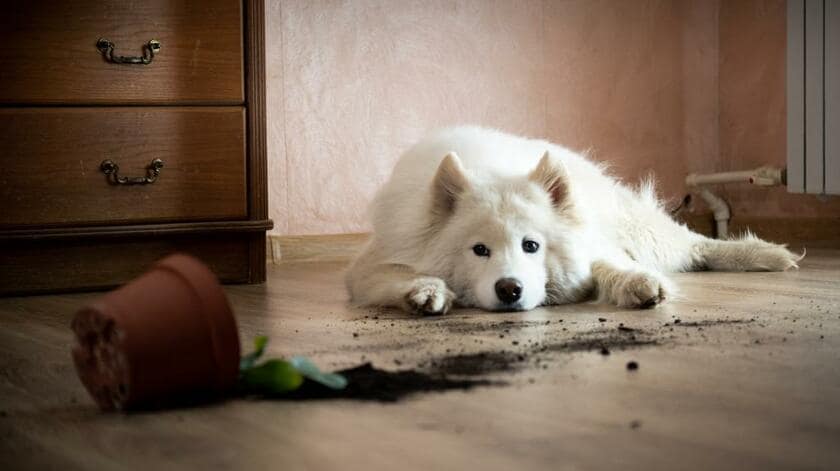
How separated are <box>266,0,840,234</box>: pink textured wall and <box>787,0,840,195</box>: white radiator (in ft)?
1.21

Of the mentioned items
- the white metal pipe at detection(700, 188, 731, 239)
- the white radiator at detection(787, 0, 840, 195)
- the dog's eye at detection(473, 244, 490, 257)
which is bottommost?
the dog's eye at detection(473, 244, 490, 257)

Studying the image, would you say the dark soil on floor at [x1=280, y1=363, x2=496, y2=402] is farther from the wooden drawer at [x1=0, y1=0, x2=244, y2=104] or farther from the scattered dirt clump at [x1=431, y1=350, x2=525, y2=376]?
the wooden drawer at [x1=0, y1=0, x2=244, y2=104]

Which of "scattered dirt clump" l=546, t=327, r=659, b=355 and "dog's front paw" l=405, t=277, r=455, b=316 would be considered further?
"dog's front paw" l=405, t=277, r=455, b=316

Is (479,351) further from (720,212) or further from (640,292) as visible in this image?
(720,212)

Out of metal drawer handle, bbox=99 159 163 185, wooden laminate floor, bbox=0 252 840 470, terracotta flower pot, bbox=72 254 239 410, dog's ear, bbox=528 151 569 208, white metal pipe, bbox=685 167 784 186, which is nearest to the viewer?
wooden laminate floor, bbox=0 252 840 470

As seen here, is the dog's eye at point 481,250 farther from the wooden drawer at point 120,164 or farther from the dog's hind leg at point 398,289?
the wooden drawer at point 120,164

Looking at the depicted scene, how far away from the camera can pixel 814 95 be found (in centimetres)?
404

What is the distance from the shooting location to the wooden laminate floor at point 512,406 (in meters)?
1.29

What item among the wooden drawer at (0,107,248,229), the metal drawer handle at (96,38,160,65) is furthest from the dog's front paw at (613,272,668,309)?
the metal drawer handle at (96,38,160,65)

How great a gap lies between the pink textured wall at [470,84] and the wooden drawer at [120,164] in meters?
0.90

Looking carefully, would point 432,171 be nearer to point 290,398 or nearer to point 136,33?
point 136,33

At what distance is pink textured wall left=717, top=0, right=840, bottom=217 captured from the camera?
15.0ft

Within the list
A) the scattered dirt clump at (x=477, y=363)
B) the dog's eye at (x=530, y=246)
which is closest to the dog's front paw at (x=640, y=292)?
the dog's eye at (x=530, y=246)

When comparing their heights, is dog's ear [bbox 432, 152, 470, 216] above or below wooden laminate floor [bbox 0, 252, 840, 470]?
above
